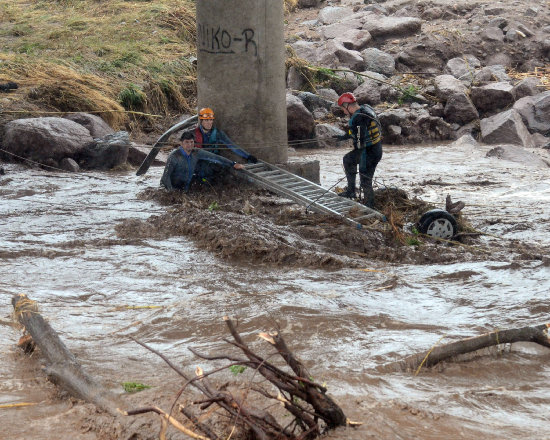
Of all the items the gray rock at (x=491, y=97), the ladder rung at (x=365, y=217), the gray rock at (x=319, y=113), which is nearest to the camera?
the ladder rung at (x=365, y=217)

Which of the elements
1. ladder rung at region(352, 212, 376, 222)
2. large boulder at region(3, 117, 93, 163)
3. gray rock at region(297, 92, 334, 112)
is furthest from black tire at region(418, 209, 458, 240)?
gray rock at region(297, 92, 334, 112)

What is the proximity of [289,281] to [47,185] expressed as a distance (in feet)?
19.8

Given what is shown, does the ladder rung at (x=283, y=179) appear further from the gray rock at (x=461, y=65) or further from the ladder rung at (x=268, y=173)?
the gray rock at (x=461, y=65)

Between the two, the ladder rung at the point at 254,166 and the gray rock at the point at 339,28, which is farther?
the gray rock at the point at 339,28

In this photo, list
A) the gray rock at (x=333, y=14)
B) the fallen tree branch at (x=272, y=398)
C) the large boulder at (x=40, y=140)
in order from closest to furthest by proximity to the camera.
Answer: the fallen tree branch at (x=272, y=398) → the large boulder at (x=40, y=140) → the gray rock at (x=333, y=14)

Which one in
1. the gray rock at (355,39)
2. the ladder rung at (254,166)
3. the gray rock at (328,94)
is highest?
the gray rock at (355,39)

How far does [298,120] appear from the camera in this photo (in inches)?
621

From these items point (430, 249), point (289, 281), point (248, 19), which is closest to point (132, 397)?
point (289, 281)

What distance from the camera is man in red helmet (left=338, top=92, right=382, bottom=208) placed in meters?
9.67

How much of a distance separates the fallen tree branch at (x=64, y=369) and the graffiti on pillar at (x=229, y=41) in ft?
20.8

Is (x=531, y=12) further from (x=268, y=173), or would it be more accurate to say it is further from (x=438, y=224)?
(x=438, y=224)

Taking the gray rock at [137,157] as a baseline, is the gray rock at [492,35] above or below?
above

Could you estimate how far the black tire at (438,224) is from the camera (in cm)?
866

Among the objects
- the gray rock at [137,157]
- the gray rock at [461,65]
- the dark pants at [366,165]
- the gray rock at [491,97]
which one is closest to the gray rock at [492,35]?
the gray rock at [461,65]
